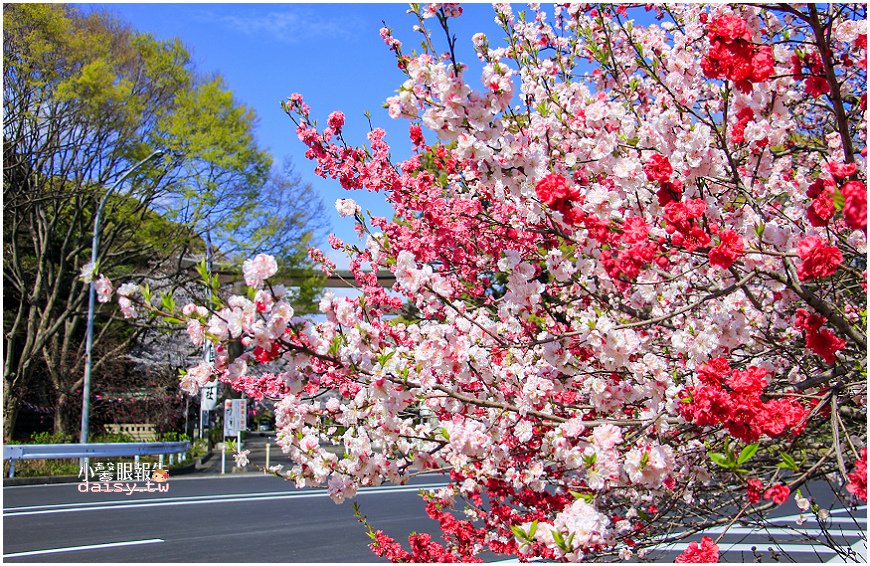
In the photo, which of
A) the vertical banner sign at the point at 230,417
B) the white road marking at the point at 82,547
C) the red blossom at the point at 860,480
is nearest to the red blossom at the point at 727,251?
the red blossom at the point at 860,480

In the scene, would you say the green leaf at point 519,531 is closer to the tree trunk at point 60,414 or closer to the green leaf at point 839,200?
the green leaf at point 839,200

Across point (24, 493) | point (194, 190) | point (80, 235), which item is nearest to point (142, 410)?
point (80, 235)

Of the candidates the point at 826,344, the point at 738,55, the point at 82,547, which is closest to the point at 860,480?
the point at 826,344

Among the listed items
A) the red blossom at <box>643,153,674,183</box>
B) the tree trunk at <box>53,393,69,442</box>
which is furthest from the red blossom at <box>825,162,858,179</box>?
the tree trunk at <box>53,393,69,442</box>

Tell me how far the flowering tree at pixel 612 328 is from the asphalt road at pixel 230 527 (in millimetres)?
1487

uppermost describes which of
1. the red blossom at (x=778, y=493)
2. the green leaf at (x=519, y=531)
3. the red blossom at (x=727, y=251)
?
the red blossom at (x=727, y=251)

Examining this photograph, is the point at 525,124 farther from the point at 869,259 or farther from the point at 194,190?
the point at 194,190

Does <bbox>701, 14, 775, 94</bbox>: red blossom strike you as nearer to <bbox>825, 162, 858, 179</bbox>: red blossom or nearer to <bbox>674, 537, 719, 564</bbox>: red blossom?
<bbox>825, 162, 858, 179</bbox>: red blossom

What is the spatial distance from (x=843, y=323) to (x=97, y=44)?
1823cm

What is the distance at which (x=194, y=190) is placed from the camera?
19516 mm

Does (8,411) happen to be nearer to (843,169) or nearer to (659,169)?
(659,169)

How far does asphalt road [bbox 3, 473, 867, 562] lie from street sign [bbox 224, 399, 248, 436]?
3690 millimetres

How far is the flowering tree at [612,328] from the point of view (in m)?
2.48

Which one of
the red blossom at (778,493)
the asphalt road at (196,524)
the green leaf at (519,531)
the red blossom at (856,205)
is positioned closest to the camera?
the red blossom at (856,205)
